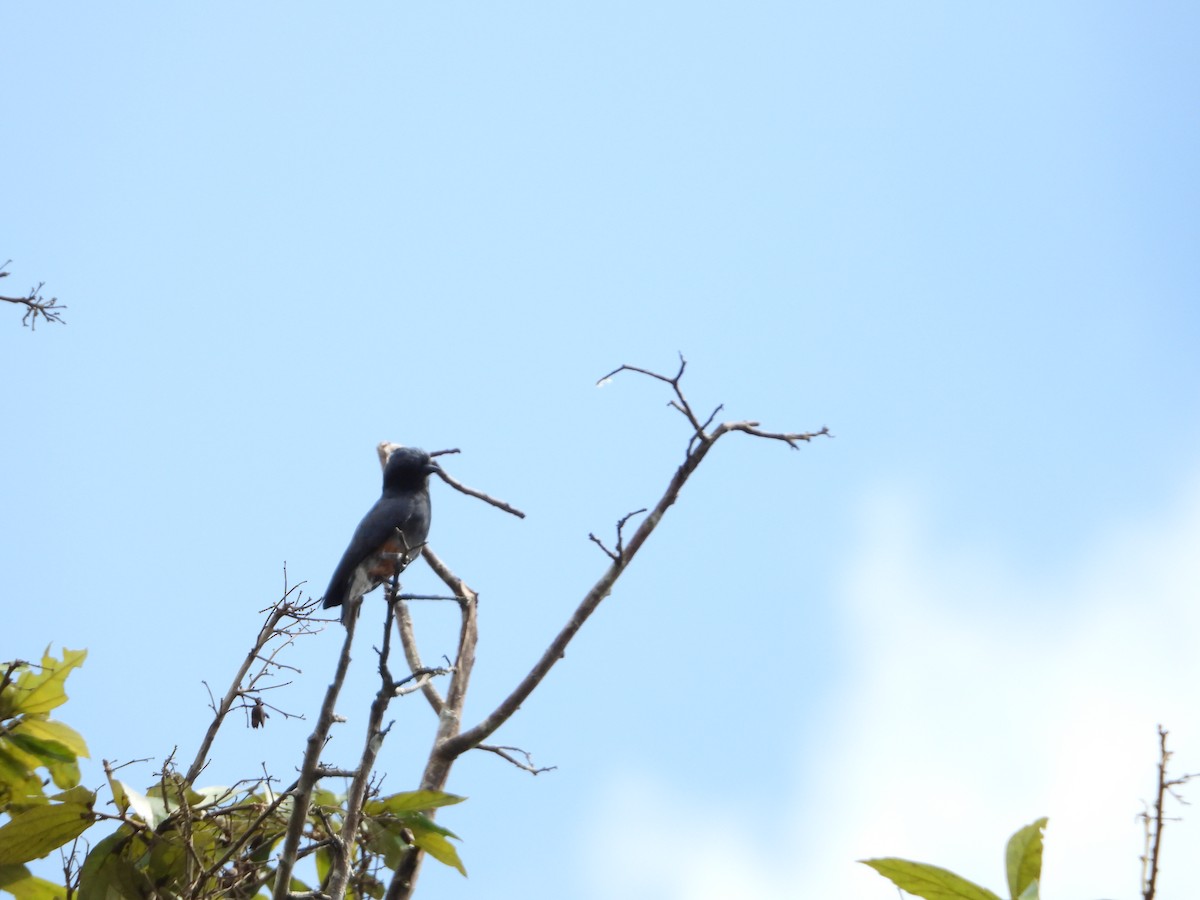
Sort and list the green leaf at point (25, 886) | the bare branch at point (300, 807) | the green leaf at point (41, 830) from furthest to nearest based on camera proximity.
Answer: the green leaf at point (25, 886) → the green leaf at point (41, 830) → the bare branch at point (300, 807)

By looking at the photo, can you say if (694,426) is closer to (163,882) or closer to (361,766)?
(361,766)

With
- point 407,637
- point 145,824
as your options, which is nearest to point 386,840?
point 145,824

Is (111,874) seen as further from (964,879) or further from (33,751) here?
(964,879)

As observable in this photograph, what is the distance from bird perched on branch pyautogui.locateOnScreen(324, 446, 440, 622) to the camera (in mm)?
5816

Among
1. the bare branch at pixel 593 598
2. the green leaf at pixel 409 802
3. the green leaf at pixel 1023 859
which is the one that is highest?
the bare branch at pixel 593 598

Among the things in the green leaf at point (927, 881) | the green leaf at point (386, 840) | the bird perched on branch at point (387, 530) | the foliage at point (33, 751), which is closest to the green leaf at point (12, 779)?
the foliage at point (33, 751)

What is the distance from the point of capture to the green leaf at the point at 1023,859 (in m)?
1.55

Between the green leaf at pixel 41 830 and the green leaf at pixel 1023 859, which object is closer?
the green leaf at pixel 1023 859

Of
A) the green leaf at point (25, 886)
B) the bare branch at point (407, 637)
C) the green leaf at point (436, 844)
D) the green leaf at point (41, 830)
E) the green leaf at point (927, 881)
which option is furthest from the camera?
the bare branch at point (407, 637)

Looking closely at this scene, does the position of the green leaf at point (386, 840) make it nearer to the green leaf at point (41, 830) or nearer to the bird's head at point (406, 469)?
the green leaf at point (41, 830)

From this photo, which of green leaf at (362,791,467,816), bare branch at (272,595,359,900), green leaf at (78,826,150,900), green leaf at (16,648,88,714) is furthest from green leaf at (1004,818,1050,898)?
green leaf at (16,648,88,714)

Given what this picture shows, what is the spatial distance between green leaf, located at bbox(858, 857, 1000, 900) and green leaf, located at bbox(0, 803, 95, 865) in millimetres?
2628

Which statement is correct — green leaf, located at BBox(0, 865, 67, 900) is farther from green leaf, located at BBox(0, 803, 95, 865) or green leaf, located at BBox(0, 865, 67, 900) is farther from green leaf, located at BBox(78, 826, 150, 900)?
green leaf, located at BBox(78, 826, 150, 900)

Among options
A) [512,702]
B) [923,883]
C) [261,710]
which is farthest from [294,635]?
[923,883]
